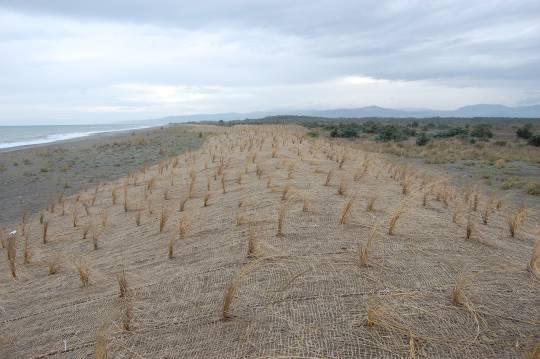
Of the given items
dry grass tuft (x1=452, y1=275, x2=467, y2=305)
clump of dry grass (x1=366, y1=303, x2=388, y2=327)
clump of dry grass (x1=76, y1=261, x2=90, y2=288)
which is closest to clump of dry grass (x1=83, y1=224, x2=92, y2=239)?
clump of dry grass (x1=76, y1=261, x2=90, y2=288)

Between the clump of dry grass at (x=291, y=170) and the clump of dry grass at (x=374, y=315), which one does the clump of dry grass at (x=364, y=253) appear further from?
the clump of dry grass at (x=291, y=170)

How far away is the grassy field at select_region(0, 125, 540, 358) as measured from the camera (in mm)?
2832

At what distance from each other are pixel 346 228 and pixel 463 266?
1.40 meters

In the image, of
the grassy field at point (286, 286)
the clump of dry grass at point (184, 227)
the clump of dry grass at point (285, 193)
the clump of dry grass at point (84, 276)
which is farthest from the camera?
the clump of dry grass at point (285, 193)

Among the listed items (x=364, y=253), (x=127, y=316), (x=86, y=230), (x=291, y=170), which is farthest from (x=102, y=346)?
(x=291, y=170)

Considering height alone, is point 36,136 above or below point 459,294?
below

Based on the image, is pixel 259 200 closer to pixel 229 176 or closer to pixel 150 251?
pixel 150 251

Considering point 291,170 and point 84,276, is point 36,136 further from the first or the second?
point 84,276

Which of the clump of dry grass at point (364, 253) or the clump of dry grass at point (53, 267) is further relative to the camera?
the clump of dry grass at point (53, 267)

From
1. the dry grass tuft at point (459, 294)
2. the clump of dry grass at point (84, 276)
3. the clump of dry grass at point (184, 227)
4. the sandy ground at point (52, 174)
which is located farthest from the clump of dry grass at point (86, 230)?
the dry grass tuft at point (459, 294)

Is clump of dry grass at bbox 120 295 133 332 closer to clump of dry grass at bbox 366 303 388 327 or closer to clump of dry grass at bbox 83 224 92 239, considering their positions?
clump of dry grass at bbox 366 303 388 327

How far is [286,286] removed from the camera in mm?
3512

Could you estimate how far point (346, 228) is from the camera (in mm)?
4926

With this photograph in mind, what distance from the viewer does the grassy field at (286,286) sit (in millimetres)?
2832
